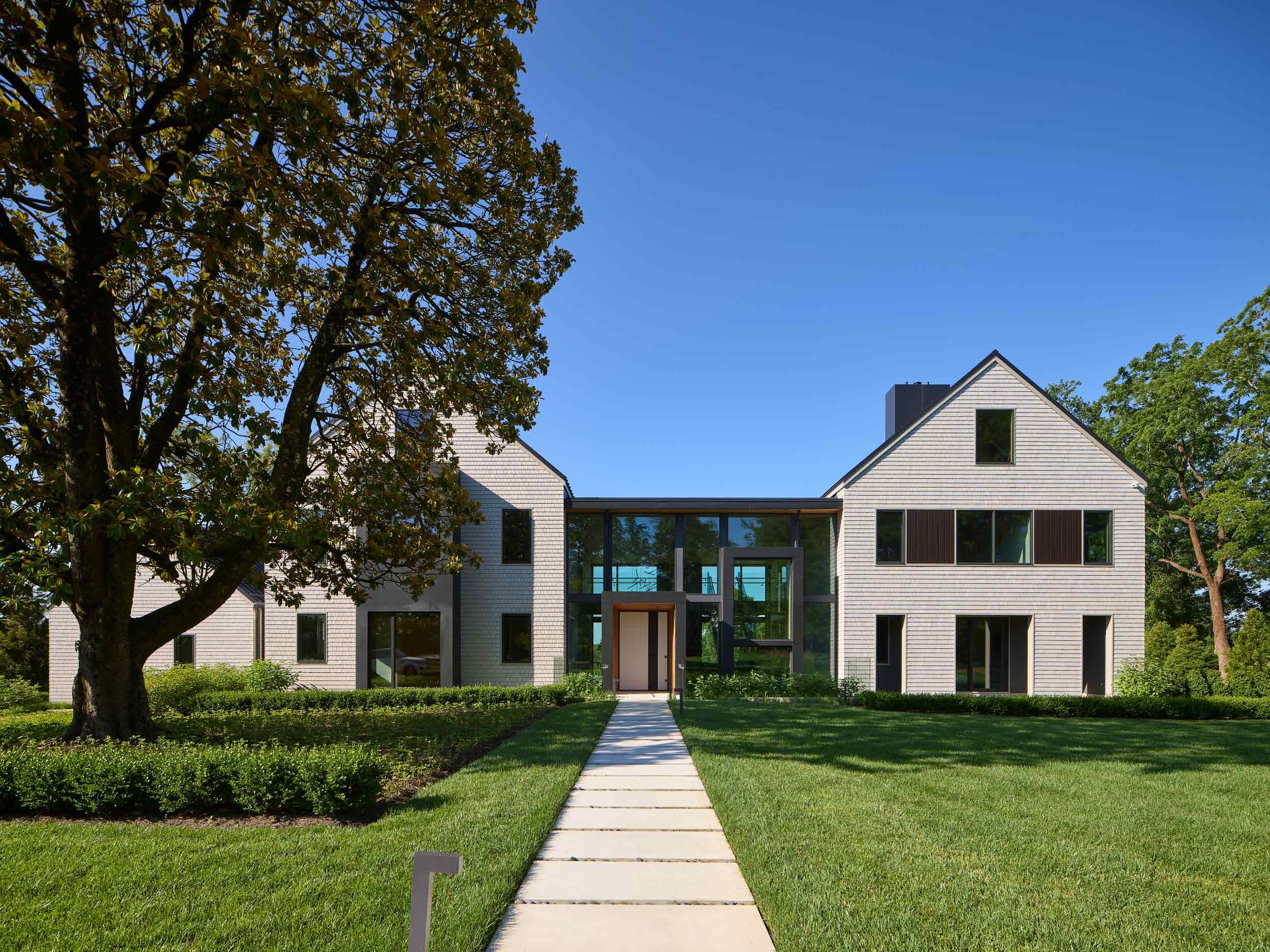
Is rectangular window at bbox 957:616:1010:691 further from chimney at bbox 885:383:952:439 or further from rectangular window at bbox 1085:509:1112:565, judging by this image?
chimney at bbox 885:383:952:439

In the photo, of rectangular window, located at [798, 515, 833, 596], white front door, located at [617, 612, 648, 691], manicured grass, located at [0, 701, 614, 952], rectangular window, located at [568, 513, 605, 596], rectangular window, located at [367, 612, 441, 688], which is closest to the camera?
manicured grass, located at [0, 701, 614, 952]

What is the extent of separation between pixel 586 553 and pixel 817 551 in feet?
24.3

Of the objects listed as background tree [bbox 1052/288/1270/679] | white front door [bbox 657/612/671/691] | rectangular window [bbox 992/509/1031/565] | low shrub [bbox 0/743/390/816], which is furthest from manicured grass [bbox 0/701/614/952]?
background tree [bbox 1052/288/1270/679]

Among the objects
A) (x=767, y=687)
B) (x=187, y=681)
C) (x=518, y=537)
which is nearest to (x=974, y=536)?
(x=767, y=687)

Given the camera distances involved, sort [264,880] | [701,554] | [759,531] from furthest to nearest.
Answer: [759,531]
[701,554]
[264,880]

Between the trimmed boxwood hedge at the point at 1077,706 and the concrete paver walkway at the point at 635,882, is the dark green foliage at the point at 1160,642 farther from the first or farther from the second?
the concrete paver walkway at the point at 635,882

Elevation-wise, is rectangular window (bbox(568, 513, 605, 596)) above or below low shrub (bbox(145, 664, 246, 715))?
above

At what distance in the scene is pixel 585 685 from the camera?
20969 mm

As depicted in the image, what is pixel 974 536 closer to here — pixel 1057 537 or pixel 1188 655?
pixel 1057 537

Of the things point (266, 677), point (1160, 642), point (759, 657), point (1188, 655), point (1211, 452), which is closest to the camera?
point (266, 677)

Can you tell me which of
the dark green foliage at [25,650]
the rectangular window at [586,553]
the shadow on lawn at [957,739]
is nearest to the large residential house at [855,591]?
the rectangular window at [586,553]

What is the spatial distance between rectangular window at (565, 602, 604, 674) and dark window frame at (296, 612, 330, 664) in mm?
6939

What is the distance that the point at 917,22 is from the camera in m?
13.4

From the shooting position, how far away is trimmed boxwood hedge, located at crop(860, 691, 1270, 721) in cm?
1866
